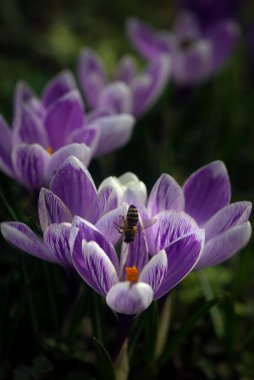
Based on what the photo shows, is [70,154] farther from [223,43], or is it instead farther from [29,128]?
[223,43]

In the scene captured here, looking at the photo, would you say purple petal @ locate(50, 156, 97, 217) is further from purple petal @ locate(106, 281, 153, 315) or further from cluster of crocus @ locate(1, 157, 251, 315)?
purple petal @ locate(106, 281, 153, 315)

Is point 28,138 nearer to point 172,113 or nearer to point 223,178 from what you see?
point 223,178

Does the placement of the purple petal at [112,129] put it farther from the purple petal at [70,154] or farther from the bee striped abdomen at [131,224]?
the bee striped abdomen at [131,224]

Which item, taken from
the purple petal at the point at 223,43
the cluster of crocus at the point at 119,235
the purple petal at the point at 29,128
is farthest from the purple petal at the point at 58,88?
A: the purple petal at the point at 223,43

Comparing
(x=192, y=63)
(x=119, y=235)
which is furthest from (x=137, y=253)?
(x=192, y=63)

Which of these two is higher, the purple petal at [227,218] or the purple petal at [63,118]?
the purple petal at [63,118]

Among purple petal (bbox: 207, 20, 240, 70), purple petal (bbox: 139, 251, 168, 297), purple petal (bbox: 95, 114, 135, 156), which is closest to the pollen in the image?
purple petal (bbox: 95, 114, 135, 156)

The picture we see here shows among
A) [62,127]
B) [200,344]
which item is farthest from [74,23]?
[200,344]
